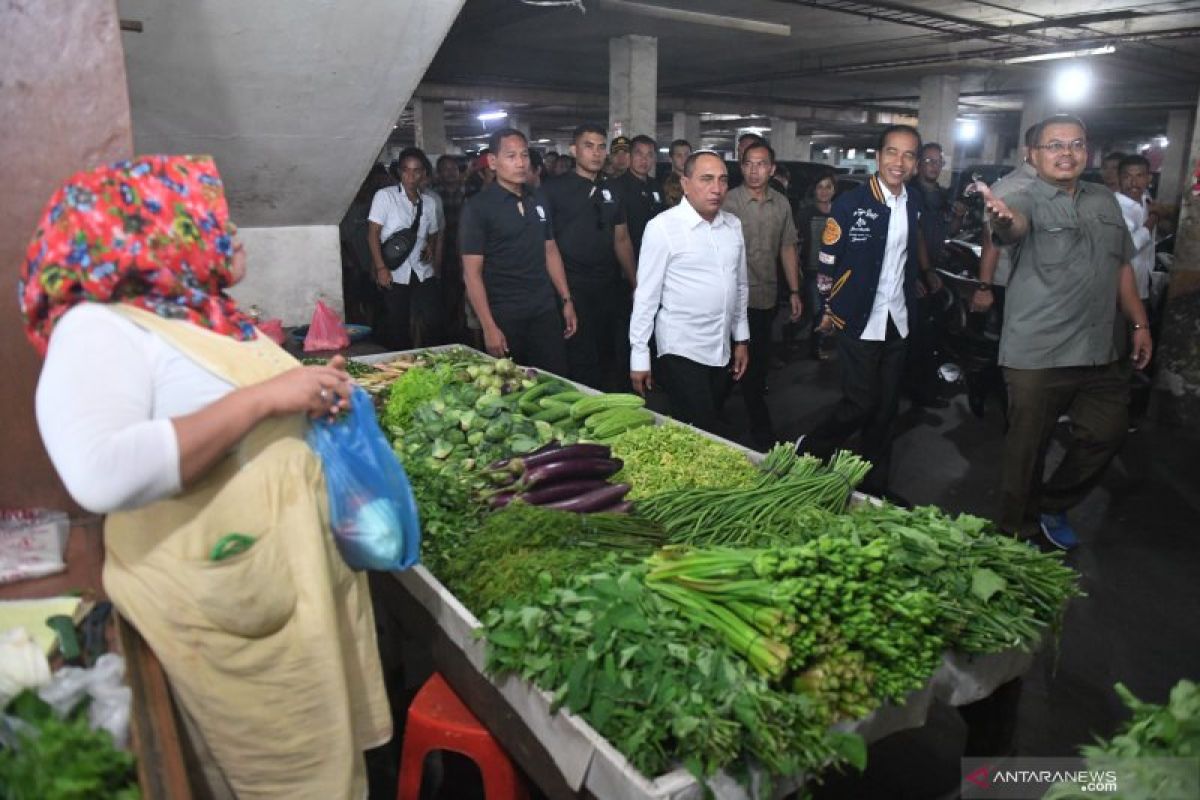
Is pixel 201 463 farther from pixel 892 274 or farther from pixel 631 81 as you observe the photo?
pixel 631 81

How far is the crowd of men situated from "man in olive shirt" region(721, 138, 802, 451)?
1 centimetres

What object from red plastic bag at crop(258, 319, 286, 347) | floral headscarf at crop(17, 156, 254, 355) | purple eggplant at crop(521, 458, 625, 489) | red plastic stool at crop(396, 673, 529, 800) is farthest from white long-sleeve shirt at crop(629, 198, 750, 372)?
floral headscarf at crop(17, 156, 254, 355)

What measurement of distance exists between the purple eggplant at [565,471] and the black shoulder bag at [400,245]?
4.69 m

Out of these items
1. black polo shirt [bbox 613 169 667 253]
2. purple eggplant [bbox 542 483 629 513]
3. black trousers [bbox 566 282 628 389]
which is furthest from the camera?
black polo shirt [bbox 613 169 667 253]

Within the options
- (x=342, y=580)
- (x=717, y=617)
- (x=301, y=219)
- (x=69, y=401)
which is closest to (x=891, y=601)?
(x=717, y=617)

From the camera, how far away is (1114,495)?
5.38 metres

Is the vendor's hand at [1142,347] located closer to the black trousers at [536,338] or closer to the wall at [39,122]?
the black trousers at [536,338]

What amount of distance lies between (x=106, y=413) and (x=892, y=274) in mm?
4089

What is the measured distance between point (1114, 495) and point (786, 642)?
4331 millimetres

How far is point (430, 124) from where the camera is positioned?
20.4 m

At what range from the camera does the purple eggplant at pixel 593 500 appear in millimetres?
3021

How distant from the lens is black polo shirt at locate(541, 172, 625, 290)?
616cm

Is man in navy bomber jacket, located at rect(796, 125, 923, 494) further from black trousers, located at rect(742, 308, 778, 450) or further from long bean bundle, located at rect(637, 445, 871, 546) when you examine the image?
long bean bundle, located at rect(637, 445, 871, 546)

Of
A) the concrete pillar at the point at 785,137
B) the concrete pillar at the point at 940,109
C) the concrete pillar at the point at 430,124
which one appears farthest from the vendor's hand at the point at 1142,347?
the concrete pillar at the point at 785,137
